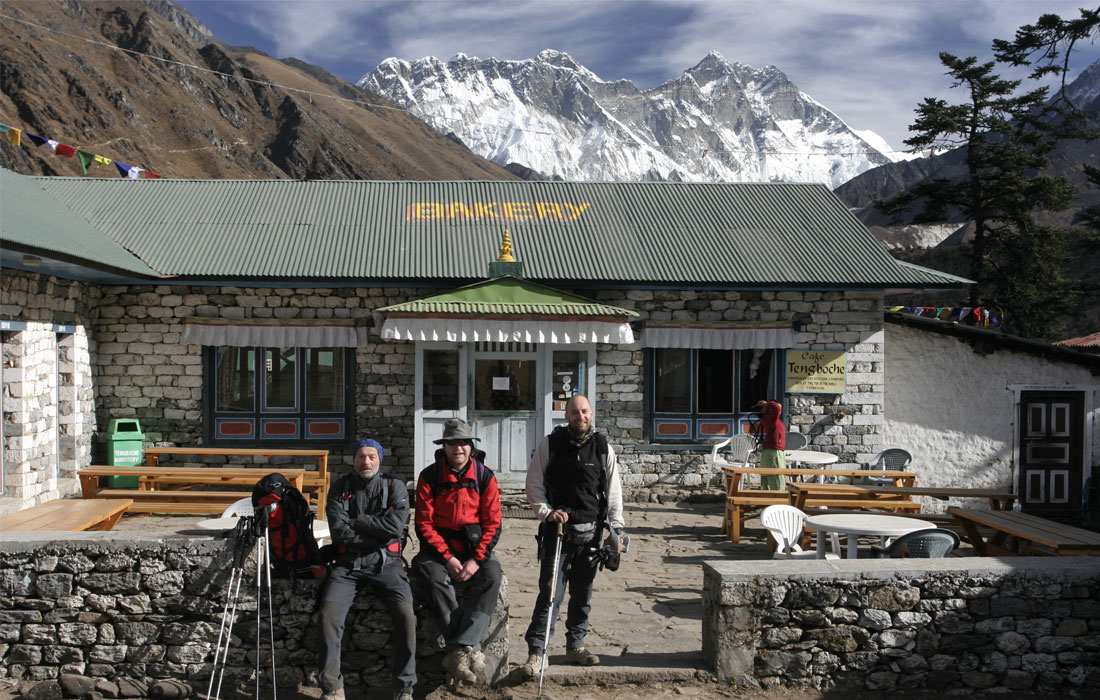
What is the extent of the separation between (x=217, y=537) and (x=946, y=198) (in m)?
23.9

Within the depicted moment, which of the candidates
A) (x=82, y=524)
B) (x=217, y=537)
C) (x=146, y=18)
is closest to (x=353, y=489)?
(x=217, y=537)

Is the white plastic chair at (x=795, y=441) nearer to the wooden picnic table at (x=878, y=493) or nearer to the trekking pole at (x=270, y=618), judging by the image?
the wooden picnic table at (x=878, y=493)

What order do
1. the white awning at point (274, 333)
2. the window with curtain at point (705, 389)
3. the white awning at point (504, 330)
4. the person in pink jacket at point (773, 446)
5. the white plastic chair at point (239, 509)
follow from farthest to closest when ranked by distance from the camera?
1. the window with curtain at point (705, 389)
2. the white awning at point (274, 333)
3. the white awning at point (504, 330)
4. the person in pink jacket at point (773, 446)
5. the white plastic chair at point (239, 509)

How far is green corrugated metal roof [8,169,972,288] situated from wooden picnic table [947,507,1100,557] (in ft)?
15.7

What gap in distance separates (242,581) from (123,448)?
6979 millimetres

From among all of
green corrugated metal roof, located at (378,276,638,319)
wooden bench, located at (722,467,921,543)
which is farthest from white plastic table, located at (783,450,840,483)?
green corrugated metal roof, located at (378,276,638,319)

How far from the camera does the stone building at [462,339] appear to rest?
11.0 meters

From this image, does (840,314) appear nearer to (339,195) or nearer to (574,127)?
(339,195)

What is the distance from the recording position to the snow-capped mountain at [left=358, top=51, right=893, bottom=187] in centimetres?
14562

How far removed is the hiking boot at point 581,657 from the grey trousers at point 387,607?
0.97 metres

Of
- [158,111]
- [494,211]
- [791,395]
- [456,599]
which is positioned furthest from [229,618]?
[158,111]

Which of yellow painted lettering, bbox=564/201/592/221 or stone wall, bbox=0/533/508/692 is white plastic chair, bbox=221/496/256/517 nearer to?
stone wall, bbox=0/533/508/692

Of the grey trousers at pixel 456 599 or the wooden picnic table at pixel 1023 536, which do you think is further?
the wooden picnic table at pixel 1023 536

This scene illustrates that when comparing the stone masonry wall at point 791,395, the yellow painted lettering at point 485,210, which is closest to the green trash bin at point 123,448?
the yellow painted lettering at point 485,210
